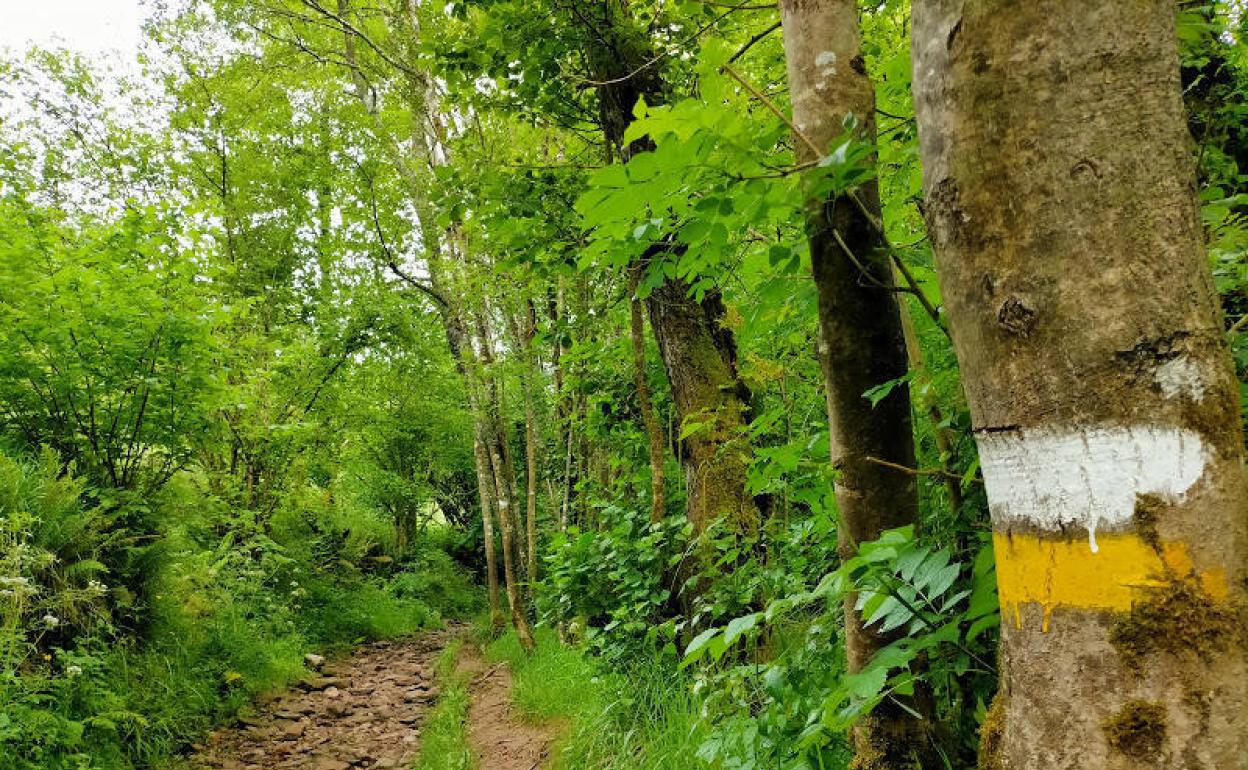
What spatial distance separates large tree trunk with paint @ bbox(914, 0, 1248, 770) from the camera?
65 cm

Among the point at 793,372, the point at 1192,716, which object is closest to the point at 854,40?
the point at 1192,716

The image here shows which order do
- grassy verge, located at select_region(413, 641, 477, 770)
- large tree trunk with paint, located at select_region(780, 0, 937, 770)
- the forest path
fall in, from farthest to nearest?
1. grassy verge, located at select_region(413, 641, 477, 770)
2. the forest path
3. large tree trunk with paint, located at select_region(780, 0, 937, 770)

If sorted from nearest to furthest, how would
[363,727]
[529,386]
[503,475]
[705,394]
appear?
[705,394] < [363,727] < [529,386] < [503,475]

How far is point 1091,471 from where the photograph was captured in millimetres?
692

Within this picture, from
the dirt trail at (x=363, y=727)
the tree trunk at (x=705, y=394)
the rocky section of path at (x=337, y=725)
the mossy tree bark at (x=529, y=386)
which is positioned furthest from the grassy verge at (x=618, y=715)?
the mossy tree bark at (x=529, y=386)

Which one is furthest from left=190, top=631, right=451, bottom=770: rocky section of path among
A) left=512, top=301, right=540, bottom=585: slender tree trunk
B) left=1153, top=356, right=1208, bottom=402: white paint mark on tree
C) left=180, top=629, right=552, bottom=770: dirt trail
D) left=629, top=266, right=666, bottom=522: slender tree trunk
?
left=1153, top=356, right=1208, bottom=402: white paint mark on tree

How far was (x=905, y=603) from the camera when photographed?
1.26 metres

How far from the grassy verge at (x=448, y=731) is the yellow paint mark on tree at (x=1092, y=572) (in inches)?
215

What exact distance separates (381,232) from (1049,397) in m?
10.5

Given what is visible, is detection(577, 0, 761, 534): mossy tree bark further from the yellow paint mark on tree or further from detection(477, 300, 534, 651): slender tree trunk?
detection(477, 300, 534, 651): slender tree trunk

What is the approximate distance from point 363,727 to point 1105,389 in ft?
26.0

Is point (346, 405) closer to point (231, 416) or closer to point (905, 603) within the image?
point (231, 416)

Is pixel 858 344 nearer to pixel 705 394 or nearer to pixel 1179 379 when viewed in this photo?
pixel 1179 379

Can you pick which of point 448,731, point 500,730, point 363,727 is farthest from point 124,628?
point 500,730
